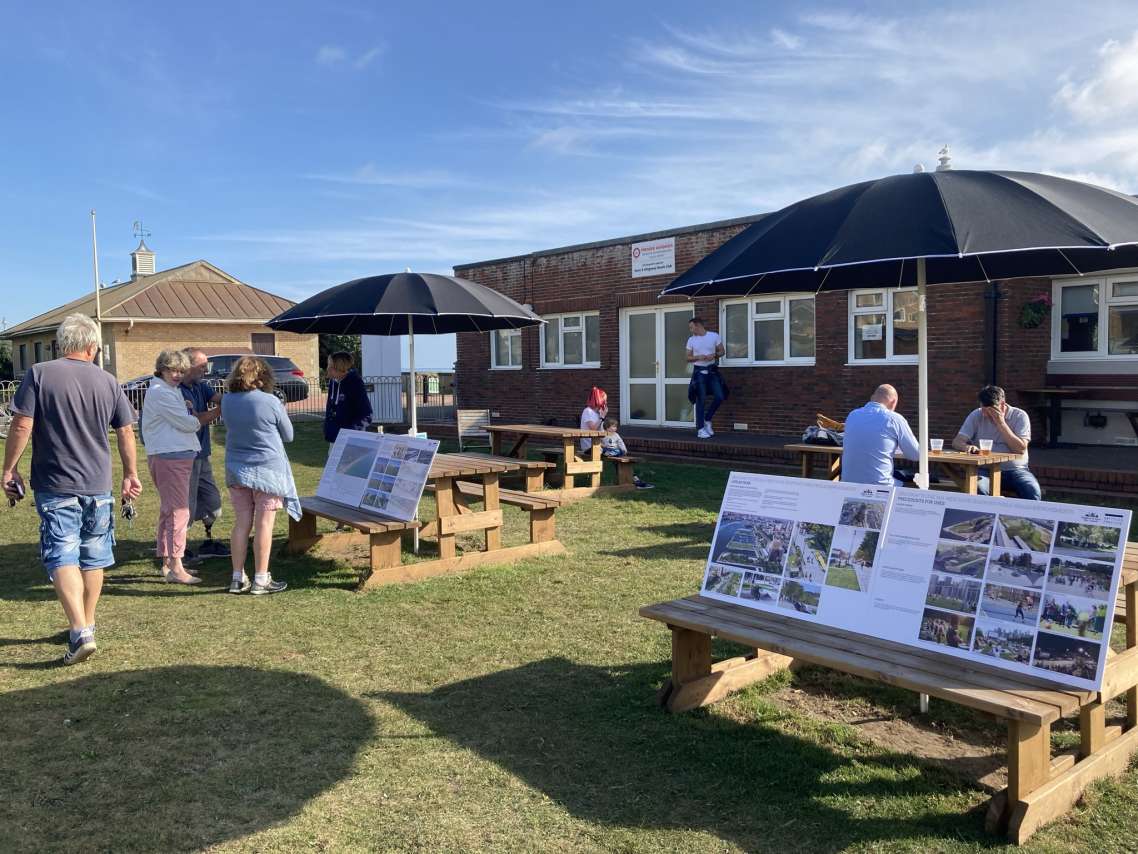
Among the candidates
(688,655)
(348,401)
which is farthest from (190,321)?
(688,655)

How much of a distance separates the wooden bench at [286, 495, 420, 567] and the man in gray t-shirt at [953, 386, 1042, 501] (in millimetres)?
4873

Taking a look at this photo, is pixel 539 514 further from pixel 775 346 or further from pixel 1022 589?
pixel 775 346

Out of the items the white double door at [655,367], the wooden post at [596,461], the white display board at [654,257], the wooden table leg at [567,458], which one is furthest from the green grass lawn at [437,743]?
the white display board at [654,257]

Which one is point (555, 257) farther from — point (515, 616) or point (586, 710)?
point (586, 710)

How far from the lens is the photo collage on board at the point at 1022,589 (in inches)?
127

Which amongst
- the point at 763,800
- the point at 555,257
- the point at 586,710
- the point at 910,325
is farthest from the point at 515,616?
the point at 555,257

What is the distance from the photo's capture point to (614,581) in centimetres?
673

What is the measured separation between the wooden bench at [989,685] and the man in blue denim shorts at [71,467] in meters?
3.05

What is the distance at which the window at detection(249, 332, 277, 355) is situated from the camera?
3675cm

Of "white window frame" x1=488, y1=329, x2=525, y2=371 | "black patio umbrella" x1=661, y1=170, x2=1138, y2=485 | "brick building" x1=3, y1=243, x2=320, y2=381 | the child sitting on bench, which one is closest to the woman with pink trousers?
"black patio umbrella" x1=661, y1=170, x2=1138, y2=485

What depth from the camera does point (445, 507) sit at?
24.1 ft

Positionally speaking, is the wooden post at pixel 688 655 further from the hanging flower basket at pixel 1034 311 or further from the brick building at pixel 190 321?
the brick building at pixel 190 321

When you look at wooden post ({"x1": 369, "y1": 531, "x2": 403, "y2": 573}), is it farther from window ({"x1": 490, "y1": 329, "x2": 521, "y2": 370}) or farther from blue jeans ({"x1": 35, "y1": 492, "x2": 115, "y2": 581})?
window ({"x1": 490, "y1": 329, "x2": 521, "y2": 370})

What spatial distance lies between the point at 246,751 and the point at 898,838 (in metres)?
2.59
